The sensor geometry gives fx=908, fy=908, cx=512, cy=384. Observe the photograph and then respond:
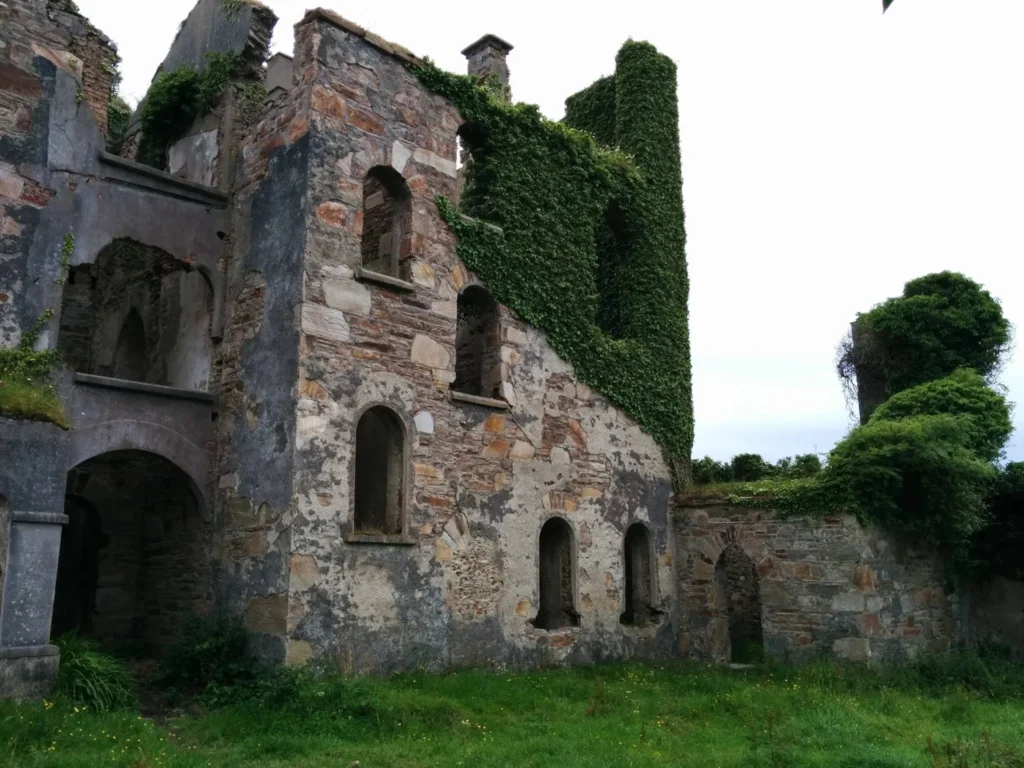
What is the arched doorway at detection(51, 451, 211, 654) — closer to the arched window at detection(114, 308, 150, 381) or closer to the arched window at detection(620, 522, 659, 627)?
the arched window at detection(114, 308, 150, 381)

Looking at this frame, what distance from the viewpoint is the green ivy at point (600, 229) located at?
13.1 metres

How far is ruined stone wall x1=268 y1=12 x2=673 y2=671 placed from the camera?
1023 centimetres

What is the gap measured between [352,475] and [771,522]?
267 inches

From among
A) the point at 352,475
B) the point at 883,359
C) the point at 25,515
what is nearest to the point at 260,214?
the point at 352,475

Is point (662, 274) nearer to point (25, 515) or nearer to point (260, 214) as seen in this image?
point (260, 214)

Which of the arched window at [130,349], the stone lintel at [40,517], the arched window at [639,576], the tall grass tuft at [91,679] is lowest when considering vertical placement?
the tall grass tuft at [91,679]

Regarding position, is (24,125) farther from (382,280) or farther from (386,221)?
(386,221)

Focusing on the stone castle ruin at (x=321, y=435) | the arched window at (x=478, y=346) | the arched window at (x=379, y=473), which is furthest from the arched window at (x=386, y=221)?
the arched window at (x=379, y=473)

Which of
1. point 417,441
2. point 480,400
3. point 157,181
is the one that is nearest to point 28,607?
point 417,441

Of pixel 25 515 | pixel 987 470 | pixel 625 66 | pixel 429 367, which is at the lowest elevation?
pixel 25 515

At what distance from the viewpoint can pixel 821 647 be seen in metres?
13.0

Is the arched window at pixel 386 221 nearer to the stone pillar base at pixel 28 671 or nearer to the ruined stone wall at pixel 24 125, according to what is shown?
the ruined stone wall at pixel 24 125

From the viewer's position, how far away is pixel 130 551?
41.3ft

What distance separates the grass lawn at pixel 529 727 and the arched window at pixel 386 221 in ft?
17.4
